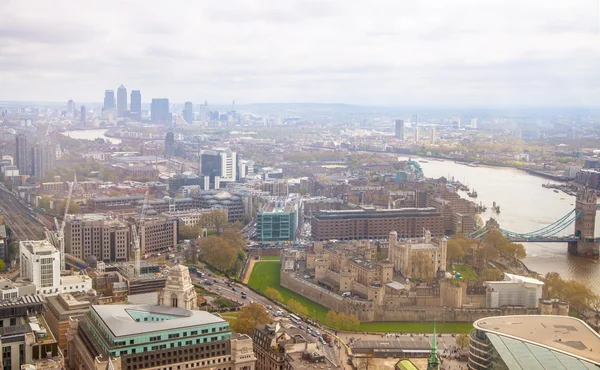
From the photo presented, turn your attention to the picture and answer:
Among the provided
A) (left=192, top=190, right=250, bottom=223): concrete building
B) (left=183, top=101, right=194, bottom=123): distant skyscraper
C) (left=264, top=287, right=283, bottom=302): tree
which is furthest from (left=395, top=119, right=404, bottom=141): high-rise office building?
(left=264, top=287, right=283, bottom=302): tree

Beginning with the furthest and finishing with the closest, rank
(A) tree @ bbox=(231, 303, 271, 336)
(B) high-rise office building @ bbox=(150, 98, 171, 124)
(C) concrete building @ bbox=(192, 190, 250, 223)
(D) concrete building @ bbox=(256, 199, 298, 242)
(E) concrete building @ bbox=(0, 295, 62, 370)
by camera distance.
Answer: (B) high-rise office building @ bbox=(150, 98, 171, 124), (C) concrete building @ bbox=(192, 190, 250, 223), (D) concrete building @ bbox=(256, 199, 298, 242), (A) tree @ bbox=(231, 303, 271, 336), (E) concrete building @ bbox=(0, 295, 62, 370)

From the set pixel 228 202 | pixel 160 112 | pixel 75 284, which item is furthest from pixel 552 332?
pixel 160 112

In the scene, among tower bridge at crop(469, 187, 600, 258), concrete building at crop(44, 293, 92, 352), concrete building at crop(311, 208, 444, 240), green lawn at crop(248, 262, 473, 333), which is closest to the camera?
concrete building at crop(44, 293, 92, 352)

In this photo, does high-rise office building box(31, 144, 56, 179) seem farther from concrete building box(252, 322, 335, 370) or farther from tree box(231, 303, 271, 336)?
concrete building box(252, 322, 335, 370)

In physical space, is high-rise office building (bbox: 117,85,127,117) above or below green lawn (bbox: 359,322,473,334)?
above

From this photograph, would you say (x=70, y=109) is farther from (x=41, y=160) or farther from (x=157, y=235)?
(x=157, y=235)
